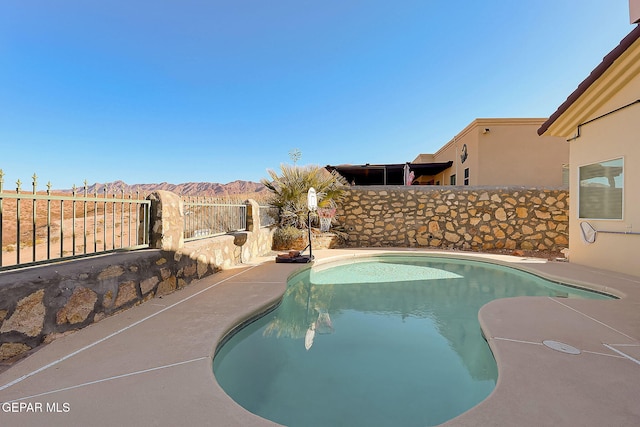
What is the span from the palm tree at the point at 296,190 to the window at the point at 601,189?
640cm

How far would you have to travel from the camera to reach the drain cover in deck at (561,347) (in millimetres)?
2395

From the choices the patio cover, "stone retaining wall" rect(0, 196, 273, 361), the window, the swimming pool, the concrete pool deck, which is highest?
the patio cover

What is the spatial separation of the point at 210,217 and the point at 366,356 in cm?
466

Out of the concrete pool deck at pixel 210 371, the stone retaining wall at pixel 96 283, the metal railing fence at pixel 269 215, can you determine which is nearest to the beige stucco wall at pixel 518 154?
the metal railing fence at pixel 269 215

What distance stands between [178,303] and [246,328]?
1.11 meters

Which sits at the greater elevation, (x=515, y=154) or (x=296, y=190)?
(x=515, y=154)

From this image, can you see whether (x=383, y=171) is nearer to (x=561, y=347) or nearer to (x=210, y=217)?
(x=210, y=217)

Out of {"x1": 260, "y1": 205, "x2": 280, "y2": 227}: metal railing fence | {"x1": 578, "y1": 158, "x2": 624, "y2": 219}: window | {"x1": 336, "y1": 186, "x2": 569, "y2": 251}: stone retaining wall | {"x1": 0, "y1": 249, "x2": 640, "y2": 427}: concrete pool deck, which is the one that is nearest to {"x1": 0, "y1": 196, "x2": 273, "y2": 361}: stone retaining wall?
{"x1": 0, "y1": 249, "x2": 640, "y2": 427}: concrete pool deck

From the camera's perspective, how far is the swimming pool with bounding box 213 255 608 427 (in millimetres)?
2000

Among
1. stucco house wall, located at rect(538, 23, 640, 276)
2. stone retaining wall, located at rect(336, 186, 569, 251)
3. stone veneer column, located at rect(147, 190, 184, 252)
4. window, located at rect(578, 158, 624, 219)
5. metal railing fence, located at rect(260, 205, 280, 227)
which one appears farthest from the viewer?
stone retaining wall, located at rect(336, 186, 569, 251)

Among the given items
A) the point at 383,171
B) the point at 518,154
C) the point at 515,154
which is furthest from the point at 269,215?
the point at 518,154

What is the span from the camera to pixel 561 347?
247 centimetres

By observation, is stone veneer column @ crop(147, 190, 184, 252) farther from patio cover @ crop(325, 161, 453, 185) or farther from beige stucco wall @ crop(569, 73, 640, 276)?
patio cover @ crop(325, 161, 453, 185)

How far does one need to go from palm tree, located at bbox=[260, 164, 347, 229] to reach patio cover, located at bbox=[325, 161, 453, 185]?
2813 mm
